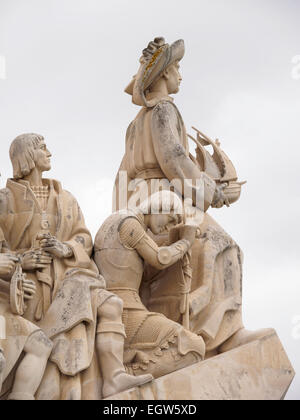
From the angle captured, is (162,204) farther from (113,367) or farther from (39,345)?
(39,345)

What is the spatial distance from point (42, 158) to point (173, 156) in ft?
4.54

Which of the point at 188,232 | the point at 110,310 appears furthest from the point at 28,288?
the point at 188,232

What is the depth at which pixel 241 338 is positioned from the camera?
951 cm

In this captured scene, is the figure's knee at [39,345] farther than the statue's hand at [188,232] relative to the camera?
No

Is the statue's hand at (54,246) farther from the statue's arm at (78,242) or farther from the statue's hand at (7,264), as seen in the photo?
the statue's hand at (7,264)

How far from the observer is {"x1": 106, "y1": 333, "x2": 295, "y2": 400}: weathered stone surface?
844 centimetres

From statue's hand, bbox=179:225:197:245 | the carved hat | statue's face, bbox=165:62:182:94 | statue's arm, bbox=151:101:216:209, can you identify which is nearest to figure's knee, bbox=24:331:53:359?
statue's hand, bbox=179:225:197:245

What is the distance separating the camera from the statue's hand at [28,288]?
8.27m

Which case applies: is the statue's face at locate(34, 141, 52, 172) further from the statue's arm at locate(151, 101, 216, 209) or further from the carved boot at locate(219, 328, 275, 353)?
the carved boot at locate(219, 328, 275, 353)

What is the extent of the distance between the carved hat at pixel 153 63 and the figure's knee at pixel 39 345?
289 cm

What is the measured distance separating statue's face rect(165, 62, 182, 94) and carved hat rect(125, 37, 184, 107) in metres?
0.08

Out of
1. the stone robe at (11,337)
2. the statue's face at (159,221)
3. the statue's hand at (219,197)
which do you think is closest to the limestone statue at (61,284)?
the stone robe at (11,337)

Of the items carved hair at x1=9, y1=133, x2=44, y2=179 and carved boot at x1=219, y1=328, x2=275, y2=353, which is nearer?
carved hair at x1=9, y1=133, x2=44, y2=179

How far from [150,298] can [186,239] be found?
0.67 meters
